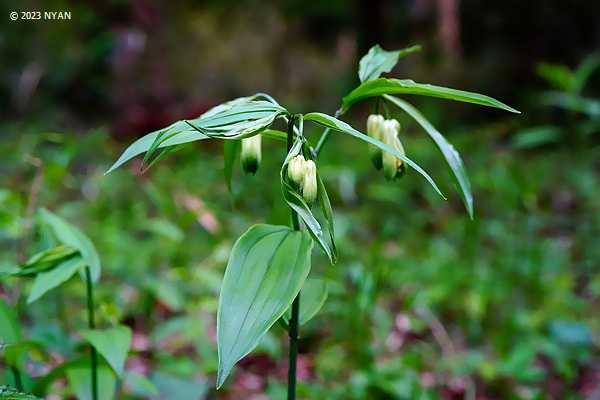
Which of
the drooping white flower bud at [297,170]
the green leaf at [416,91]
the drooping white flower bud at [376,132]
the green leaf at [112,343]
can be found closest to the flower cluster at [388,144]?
the drooping white flower bud at [376,132]

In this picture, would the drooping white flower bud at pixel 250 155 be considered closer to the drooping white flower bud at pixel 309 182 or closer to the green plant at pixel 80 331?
the drooping white flower bud at pixel 309 182

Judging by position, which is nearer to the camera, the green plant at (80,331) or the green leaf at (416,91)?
the green leaf at (416,91)

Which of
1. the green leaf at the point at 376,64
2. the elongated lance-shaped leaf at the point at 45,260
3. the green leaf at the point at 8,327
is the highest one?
the green leaf at the point at 376,64

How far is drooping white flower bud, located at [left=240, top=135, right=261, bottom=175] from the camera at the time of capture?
0.83 m

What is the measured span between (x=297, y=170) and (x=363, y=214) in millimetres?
2184

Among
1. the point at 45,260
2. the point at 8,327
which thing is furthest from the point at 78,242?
the point at 8,327

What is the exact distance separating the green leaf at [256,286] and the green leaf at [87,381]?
1.60ft

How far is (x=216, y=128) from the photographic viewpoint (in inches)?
27.1

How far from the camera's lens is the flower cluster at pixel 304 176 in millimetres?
692

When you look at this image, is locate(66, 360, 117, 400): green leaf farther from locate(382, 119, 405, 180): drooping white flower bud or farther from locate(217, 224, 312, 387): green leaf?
locate(382, 119, 405, 180): drooping white flower bud

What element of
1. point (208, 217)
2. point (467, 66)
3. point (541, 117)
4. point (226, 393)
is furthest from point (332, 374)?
point (467, 66)

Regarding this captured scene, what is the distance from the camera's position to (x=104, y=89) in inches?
227

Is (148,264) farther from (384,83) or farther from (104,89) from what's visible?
(104,89)

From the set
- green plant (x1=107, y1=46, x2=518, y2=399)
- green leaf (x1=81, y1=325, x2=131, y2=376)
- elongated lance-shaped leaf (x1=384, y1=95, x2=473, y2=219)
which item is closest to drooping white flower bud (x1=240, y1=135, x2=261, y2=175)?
green plant (x1=107, y1=46, x2=518, y2=399)
